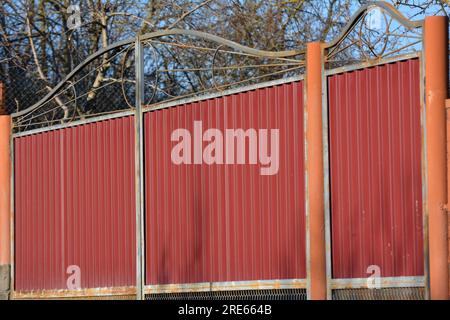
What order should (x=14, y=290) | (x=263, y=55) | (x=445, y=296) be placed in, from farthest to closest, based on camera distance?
(x=14, y=290)
(x=263, y=55)
(x=445, y=296)

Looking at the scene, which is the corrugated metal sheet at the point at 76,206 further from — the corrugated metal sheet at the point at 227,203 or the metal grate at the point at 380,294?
the metal grate at the point at 380,294

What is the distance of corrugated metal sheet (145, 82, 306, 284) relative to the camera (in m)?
7.91

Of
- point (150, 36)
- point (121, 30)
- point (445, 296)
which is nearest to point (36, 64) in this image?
point (121, 30)

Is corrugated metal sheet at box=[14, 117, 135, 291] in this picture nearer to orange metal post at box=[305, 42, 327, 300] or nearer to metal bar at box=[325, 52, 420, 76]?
orange metal post at box=[305, 42, 327, 300]

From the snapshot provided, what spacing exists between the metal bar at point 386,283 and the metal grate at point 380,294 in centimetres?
4

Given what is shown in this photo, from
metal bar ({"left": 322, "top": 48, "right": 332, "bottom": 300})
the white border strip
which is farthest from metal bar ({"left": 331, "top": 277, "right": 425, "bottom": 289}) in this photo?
metal bar ({"left": 322, "top": 48, "right": 332, "bottom": 300})

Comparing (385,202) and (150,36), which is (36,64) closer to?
(150,36)

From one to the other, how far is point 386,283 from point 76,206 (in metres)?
4.21

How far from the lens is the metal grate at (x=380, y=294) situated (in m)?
6.91

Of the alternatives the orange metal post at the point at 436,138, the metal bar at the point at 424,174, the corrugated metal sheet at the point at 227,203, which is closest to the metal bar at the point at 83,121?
the corrugated metal sheet at the point at 227,203

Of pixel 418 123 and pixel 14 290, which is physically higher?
pixel 418 123

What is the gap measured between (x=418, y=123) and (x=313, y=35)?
8.96 m

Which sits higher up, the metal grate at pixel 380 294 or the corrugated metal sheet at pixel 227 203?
the corrugated metal sheet at pixel 227 203

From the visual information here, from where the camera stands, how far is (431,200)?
669 cm
